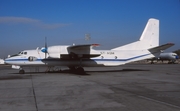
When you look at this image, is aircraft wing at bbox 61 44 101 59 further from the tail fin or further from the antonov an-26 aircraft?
the tail fin

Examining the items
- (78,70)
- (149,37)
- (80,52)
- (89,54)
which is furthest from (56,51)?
(149,37)

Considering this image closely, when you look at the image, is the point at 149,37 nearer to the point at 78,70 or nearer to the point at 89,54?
the point at 89,54

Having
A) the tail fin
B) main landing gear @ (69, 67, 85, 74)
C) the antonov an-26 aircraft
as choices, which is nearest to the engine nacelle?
the antonov an-26 aircraft

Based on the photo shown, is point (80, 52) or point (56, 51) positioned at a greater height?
point (56, 51)

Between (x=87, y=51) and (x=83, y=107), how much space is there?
16450mm

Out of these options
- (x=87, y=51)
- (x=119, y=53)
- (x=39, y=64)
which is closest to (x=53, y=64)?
(x=39, y=64)

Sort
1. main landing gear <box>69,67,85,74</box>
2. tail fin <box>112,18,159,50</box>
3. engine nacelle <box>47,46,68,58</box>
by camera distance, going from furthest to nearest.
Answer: tail fin <box>112,18,159,50</box> < main landing gear <box>69,67,85,74</box> < engine nacelle <box>47,46,68,58</box>

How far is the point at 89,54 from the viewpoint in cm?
2394

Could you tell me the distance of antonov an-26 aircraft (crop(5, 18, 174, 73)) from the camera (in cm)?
2345

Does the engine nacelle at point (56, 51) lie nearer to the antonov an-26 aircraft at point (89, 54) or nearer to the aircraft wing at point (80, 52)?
the antonov an-26 aircraft at point (89, 54)

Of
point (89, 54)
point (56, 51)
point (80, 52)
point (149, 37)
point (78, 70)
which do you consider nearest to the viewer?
point (56, 51)

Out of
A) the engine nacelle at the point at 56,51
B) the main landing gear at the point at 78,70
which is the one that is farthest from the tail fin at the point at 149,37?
the engine nacelle at the point at 56,51

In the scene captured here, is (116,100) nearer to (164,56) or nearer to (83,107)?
(83,107)

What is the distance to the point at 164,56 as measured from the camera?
218ft
